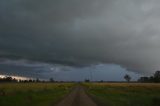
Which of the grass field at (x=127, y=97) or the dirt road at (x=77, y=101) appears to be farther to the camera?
the grass field at (x=127, y=97)

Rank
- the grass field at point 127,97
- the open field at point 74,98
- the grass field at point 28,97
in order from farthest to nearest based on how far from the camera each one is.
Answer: the grass field at point 127,97 → the open field at point 74,98 → the grass field at point 28,97

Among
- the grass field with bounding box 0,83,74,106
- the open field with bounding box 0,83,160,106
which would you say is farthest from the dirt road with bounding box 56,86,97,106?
the grass field with bounding box 0,83,74,106

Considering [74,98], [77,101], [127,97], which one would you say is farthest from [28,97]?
[127,97]

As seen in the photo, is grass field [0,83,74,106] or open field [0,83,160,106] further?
open field [0,83,160,106]

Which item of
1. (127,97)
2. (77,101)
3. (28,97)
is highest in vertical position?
(28,97)

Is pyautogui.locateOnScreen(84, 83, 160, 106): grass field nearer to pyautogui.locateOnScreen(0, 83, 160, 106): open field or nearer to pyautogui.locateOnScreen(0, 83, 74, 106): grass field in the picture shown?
pyautogui.locateOnScreen(0, 83, 160, 106): open field

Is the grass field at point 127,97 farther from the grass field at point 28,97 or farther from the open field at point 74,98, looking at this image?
the grass field at point 28,97

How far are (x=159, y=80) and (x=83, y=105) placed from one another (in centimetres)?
17378

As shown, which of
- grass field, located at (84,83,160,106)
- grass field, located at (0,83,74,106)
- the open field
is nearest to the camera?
grass field, located at (0,83,74,106)

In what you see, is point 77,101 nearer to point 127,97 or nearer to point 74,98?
point 74,98

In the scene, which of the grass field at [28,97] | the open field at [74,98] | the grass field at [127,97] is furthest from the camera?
the grass field at [127,97]

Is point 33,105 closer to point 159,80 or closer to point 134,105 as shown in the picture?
point 134,105

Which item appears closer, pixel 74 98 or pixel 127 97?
pixel 74 98

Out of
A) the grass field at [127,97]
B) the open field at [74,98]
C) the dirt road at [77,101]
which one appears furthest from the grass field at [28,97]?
the grass field at [127,97]
